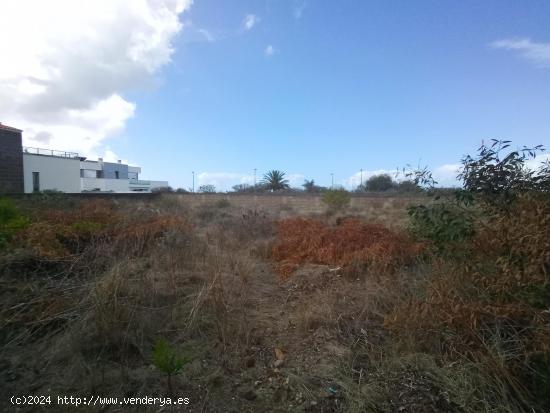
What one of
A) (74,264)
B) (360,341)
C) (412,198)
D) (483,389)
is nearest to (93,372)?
(74,264)

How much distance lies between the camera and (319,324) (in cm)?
344

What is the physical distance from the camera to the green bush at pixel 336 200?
635 inches

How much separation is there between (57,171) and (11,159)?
15.3 m

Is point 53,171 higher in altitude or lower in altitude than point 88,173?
lower

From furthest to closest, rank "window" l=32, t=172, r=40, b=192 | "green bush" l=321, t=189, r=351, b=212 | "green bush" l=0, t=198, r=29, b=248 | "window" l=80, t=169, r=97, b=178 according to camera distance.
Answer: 1. "window" l=80, t=169, r=97, b=178
2. "window" l=32, t=172, r=40, b=192
3. "green bush" l=321, t=189, r=351, b=212
4. "green bush" l=0, t=198, r=29, b=248

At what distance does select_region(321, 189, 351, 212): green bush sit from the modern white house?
1602cm

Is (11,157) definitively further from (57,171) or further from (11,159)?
(57,171)

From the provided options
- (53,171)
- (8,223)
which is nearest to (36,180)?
(53,171)

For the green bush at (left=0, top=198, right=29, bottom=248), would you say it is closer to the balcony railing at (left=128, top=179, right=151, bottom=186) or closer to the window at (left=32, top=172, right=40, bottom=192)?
the window at (left=32, top=172, right=40, bottom=192)

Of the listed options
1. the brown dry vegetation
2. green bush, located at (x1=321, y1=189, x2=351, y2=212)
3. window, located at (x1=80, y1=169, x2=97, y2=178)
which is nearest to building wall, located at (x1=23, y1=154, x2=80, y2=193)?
window, located at (x1=80, y1=169, x2=97, y2=178)

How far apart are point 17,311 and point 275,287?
2.88 m

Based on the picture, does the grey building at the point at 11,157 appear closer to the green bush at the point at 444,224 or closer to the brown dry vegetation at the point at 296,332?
the brown dry vegetation at the point at 296,332

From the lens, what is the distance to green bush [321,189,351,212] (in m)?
16.1

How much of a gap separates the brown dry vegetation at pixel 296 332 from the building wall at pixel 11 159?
21.1 m
